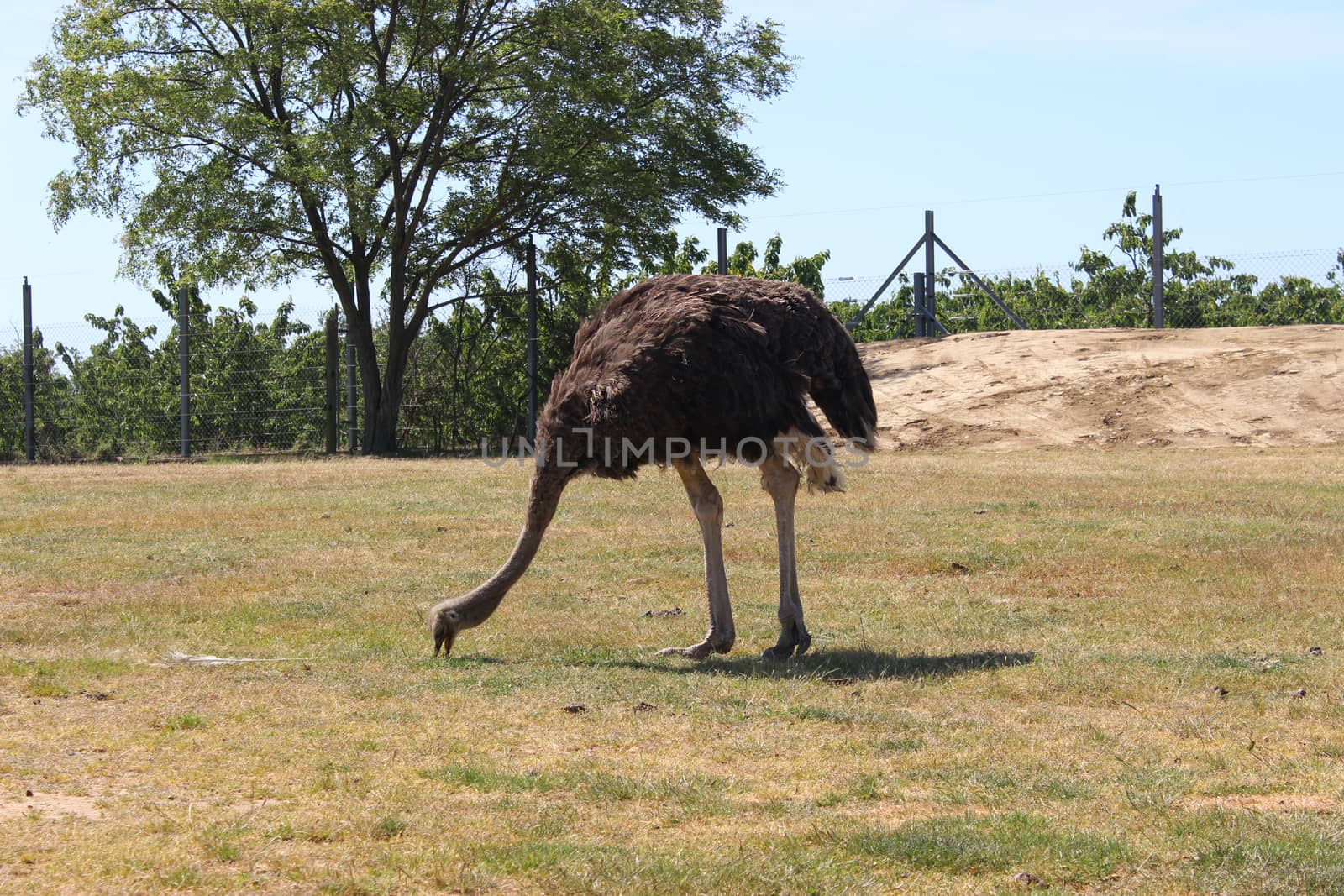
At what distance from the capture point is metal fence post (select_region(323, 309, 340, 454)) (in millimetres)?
25250

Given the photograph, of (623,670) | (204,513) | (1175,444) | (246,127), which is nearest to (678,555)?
(623,670)

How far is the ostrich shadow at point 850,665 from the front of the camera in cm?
834

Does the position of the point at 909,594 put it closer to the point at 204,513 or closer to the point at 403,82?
the point at 204,513

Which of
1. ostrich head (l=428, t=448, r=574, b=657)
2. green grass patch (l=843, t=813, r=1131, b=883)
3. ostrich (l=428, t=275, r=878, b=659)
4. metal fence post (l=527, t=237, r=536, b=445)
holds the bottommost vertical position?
green grass patch (l=843, t=813, r=1131, b=883)

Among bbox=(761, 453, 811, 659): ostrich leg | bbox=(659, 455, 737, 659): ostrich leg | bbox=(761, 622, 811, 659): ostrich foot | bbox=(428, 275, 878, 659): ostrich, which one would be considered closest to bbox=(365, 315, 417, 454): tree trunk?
bbox=(659, 455, 737, 659): ostrich leg

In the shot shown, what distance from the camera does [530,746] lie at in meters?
6.75

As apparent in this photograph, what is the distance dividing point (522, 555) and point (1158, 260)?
50.4 feet

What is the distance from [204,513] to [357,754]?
31.9ft

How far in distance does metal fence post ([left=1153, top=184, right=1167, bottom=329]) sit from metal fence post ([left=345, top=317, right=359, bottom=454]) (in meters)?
12.6

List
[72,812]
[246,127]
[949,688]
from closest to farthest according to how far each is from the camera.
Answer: [72,812] < [949,688] < [246,127]

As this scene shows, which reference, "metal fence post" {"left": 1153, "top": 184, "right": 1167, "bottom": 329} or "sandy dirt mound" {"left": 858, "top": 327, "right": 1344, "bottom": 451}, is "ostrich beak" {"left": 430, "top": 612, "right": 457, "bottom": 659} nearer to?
"sandy dirt mound" {"left": 858, "top": 327, "right": 1344, "bottom": 451}

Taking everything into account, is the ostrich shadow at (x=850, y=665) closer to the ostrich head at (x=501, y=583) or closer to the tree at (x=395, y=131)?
the ostrich head at (x=501, y=583)

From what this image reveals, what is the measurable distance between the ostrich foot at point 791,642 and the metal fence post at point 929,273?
51.7 ft

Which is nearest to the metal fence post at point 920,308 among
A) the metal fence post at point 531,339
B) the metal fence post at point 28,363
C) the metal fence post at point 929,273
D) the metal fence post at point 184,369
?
the metal fence post at point 929,273
